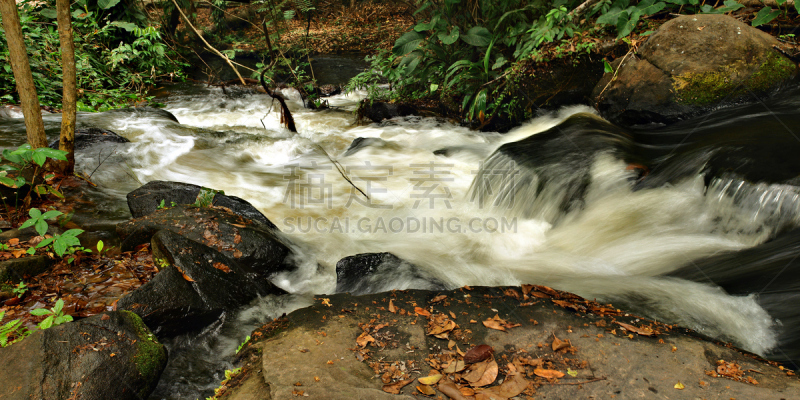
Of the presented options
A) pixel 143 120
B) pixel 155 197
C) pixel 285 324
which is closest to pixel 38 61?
pixel 143 120

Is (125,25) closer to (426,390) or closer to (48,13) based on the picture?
(48,13)

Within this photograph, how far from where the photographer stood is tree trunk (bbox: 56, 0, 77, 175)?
12.1 ft

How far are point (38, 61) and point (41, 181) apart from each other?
547cm

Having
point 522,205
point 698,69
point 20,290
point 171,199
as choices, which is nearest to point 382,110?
point 522,205

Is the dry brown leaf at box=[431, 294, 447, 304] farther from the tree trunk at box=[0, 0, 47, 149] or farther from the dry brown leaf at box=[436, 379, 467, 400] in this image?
the tree trunk at box=[0, 0, 47, 149]

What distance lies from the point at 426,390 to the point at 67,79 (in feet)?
14.3

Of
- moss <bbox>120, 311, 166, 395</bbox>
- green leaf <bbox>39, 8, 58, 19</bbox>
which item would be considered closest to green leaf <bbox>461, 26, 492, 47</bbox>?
moss <bbox>120, 311, 166, 395</bbox>

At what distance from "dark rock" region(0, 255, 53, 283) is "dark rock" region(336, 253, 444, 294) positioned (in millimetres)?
2119

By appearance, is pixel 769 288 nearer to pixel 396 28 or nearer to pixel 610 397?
pixel 610 397

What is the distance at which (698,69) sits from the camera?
495 centimetres

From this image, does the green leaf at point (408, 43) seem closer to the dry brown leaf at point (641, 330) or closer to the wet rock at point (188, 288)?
the wet rock at point (188, 288)

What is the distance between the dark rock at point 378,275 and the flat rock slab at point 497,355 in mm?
475

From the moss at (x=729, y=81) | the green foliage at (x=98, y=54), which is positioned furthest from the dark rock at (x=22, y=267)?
the moss at (x=729, y=81)

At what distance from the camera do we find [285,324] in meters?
2.59
